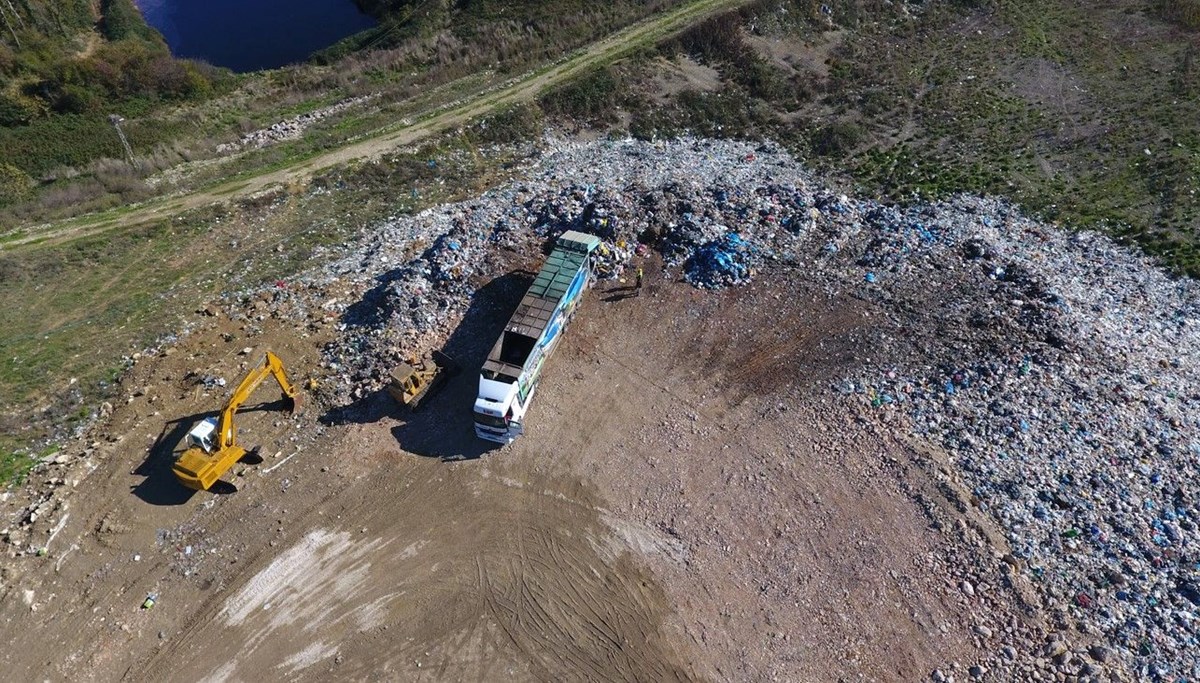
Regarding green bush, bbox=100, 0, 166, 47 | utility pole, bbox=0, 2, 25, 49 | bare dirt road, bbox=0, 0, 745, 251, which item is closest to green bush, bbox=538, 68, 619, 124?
bare dirt road, bbox=0, 0, 745, 251

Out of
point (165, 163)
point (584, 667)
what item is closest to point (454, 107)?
point (165, 163)

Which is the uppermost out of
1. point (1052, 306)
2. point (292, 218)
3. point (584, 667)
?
point (292, 218)

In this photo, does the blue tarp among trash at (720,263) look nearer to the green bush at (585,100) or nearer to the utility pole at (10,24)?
the green bush at (585,100)

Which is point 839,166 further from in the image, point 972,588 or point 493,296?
point 972,588

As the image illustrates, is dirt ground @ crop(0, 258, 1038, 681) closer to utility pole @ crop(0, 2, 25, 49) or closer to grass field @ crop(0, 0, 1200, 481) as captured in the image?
grass field @ crop(0, 0, 1200, 481)

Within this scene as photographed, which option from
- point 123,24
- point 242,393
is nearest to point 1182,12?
point 242,393

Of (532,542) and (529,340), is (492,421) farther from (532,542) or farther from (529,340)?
(532,542)

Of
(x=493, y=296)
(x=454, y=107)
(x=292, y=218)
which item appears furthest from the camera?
(x=454, y=107)
